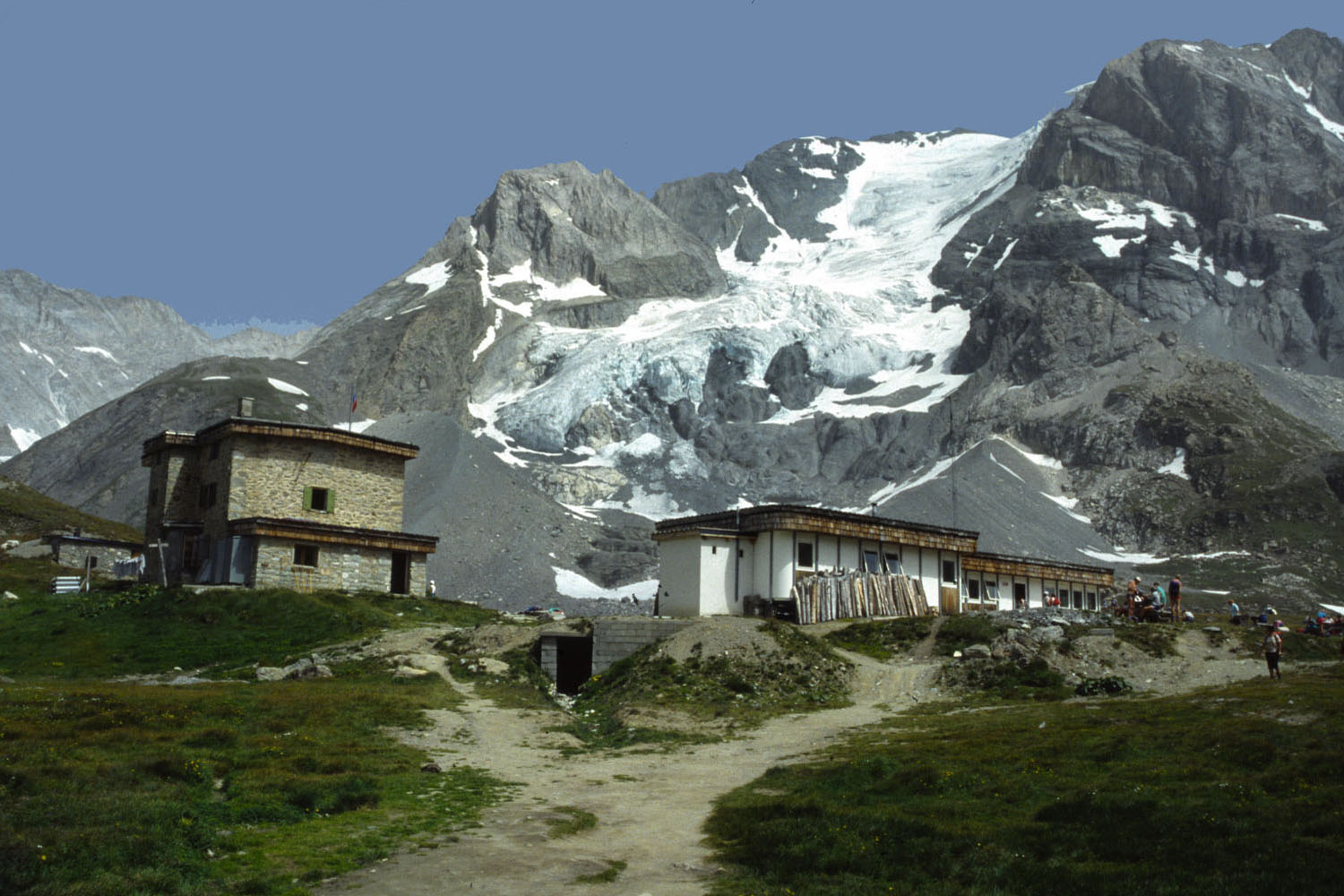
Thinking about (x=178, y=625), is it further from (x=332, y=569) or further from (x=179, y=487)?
(x=179, y=487)

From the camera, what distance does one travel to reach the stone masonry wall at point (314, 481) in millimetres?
59062

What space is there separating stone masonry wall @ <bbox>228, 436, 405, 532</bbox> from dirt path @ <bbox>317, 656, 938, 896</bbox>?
2560 centimetres

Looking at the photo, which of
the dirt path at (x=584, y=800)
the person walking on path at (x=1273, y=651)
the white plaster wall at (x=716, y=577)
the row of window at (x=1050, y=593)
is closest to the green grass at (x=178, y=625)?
the dirt path at (x=584, y=800)

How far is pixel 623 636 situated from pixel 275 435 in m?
26.5

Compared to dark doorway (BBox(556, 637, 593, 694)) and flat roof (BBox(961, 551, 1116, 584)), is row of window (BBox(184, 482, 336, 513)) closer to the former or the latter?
dark doorway (BBox(556, 637, 593, 694))

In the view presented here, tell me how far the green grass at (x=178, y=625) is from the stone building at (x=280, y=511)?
3.35 metres

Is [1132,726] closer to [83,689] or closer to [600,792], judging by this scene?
[600,792]

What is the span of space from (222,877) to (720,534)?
36068 mm

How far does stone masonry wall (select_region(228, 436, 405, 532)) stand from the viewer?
59.1 m

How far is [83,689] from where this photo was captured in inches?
1264

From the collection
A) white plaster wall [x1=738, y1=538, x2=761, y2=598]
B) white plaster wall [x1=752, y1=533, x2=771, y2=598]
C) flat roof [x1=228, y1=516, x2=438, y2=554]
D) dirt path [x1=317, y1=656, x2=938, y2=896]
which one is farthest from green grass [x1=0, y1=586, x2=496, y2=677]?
white plaster wall [x1=752, y1=533, x2=771, y2=598]

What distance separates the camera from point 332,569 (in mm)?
58594

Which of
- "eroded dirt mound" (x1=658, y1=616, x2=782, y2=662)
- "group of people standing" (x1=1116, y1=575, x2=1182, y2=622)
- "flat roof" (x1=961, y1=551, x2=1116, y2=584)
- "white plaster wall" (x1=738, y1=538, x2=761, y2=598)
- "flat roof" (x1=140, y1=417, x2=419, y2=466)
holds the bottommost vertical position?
"eroded dirt mound" (x1=658, y1=616, x2=782, y2=662)

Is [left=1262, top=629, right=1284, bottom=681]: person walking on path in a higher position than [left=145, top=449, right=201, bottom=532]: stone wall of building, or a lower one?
lower
